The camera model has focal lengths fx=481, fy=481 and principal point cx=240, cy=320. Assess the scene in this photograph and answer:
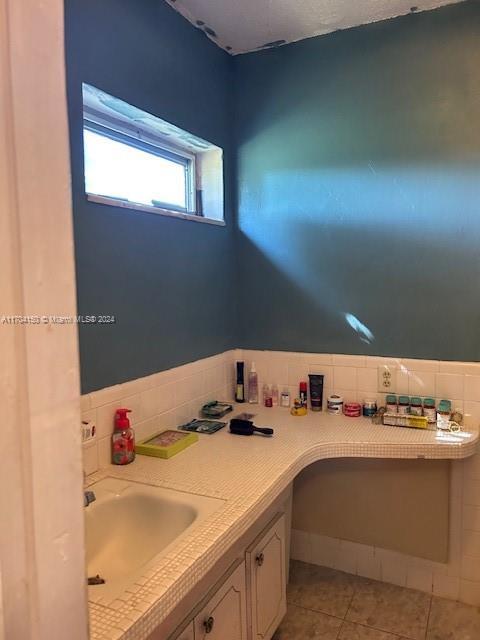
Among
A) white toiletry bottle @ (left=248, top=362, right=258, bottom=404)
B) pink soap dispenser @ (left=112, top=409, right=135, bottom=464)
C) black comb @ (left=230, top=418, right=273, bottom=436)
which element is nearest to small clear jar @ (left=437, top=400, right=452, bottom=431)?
black comb @ (left=230, top=418, right=273, bottom=436)

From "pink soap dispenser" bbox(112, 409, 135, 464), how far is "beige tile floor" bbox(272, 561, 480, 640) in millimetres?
954

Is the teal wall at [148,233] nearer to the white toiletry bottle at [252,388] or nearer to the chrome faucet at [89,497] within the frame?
the white toiletry bottle at [252,388]

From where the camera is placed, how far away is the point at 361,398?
7.08ft

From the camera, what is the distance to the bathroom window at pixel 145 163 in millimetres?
1683

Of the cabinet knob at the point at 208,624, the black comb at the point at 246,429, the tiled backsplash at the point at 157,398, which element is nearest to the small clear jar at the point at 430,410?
the black comb at the point at 246,429

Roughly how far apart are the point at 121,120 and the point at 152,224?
1.35ft

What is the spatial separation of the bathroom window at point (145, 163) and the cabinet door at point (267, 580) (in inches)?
48.4

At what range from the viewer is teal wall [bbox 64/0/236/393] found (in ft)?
4.98

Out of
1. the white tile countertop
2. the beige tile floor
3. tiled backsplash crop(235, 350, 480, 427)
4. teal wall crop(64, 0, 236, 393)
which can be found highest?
teal wall crop(64, 0, 236, 393)

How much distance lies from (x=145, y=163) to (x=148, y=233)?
374 mm

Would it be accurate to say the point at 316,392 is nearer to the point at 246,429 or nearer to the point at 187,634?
the point at 246,429

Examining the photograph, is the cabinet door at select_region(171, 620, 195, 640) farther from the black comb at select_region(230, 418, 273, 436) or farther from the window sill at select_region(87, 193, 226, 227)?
the window sill at select_region(87, 193, 226, 227)

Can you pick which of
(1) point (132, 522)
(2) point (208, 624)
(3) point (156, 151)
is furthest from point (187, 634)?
(3) point (156, 151)

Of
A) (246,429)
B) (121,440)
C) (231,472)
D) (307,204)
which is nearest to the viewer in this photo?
(231,472)
